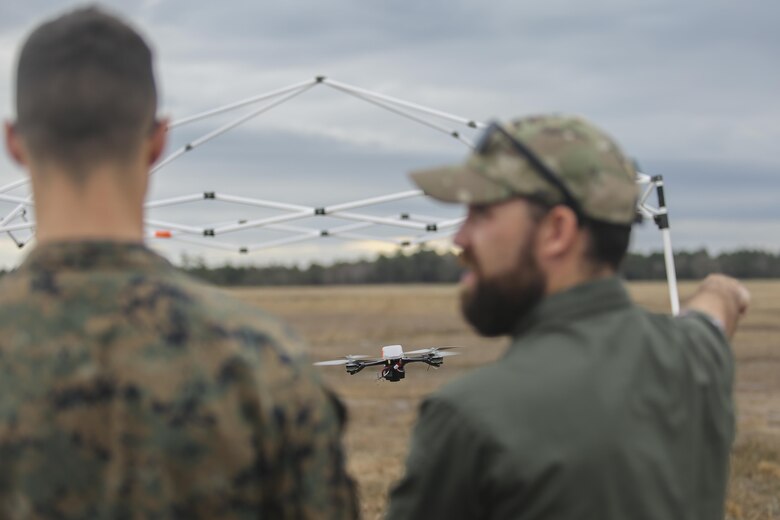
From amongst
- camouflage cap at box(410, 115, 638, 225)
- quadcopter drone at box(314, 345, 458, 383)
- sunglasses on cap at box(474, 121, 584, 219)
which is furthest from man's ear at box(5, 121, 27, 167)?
quadcopter drone at box(314, 345, 458, 383)

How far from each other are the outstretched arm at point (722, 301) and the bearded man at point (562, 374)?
1.04ft

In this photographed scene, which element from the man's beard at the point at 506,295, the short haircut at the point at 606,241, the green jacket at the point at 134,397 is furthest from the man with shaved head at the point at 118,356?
the short haircut at the point at 606,241

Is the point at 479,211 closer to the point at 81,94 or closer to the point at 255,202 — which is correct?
the point at 81,94

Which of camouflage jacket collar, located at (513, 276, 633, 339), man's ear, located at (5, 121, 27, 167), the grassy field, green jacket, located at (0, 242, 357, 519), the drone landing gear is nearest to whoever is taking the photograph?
green jacket, located at (0, 242, 357, 519)

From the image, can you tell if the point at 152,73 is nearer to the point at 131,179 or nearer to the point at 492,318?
the point at 131,179

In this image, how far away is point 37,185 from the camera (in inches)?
74.9

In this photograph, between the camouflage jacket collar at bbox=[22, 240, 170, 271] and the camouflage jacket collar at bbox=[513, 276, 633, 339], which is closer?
the camouflage jacket collar at bbox=[22, 240, 170, 271]

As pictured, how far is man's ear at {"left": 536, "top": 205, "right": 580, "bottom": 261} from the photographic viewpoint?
2262mm

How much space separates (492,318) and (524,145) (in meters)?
0.40

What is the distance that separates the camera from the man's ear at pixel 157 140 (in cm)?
199

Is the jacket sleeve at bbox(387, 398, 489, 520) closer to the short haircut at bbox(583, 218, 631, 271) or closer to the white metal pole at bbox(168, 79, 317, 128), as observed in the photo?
the short haircut at bbox(583, 218, 631, 271)

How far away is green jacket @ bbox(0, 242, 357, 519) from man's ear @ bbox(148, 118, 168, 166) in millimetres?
208

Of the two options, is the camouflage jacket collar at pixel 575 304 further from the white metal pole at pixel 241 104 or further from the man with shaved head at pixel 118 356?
the white metal pole at pixel 241 104

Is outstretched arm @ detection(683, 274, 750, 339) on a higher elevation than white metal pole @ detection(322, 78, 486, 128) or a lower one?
lower
